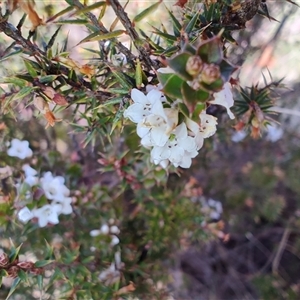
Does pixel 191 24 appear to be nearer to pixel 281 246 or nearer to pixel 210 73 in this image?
pixel 210 73

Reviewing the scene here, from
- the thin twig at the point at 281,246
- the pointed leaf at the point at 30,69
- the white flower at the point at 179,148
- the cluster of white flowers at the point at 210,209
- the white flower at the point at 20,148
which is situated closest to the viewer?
the white flower at the point at 179,148

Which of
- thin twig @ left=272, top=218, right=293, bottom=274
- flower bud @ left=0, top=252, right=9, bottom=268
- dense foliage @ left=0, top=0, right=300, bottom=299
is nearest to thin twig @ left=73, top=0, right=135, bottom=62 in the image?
dense foliage @ left=0, top=0, right=300, bottom=299

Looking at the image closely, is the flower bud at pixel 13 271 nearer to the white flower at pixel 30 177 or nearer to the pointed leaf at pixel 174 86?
the white flower at pixel 30 177

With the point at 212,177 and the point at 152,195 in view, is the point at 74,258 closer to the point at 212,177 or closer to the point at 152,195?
the point at 152,195

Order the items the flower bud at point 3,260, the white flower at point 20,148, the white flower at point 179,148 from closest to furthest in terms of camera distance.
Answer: the white flower at point 179,148
the flower bud at point 3,260
the white flower at point 20,148

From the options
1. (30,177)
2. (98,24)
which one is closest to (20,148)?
(30,177)

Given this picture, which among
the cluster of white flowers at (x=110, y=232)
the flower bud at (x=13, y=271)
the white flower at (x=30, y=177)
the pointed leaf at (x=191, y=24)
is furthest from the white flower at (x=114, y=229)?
the pointed leaf at (x=191, y=24)
